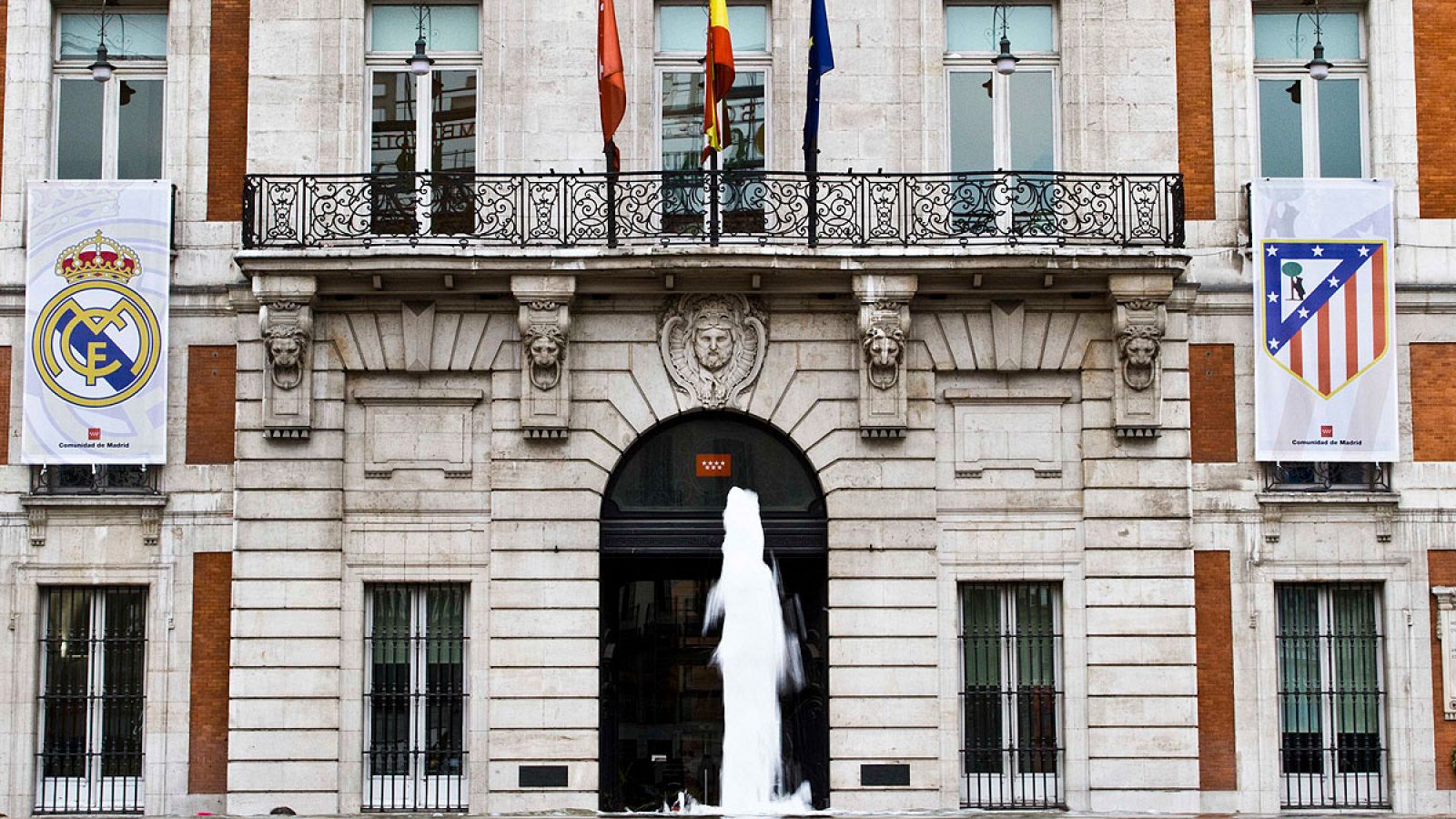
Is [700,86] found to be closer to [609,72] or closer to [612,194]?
[609,72]

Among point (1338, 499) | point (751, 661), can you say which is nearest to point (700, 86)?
point (751, 661)

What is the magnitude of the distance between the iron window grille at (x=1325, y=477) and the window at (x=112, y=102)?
42.4ft

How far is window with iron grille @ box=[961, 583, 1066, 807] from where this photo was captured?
19.8 meters

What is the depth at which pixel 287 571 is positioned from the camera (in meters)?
19.7

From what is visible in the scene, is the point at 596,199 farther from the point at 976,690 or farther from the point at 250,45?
the point at 976,690

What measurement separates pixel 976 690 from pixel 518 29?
884cm

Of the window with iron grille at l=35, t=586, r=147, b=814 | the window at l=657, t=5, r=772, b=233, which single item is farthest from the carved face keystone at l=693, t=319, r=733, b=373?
the window with iron grille at l=35, t=586, r=147, b=814

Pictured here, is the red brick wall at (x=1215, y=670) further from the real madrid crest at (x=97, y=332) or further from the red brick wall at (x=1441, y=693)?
the real madrid crest at (x=97, y=332)

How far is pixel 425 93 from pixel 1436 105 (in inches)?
447

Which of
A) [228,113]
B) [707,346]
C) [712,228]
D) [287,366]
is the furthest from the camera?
[228,113]

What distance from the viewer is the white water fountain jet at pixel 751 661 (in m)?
19.8

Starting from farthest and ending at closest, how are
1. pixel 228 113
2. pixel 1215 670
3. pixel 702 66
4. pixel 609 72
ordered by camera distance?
pixel 702 66
pixel 228 113
pixel 1215 670
pixel 609 72

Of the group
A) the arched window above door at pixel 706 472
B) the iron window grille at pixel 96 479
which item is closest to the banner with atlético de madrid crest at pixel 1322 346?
the arched window above door at pixel 706 472

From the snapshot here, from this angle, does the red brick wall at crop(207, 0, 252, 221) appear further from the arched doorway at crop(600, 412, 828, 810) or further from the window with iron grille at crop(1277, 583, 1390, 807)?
the window with iron grille at crop(1277, 583, 1390, 807)
